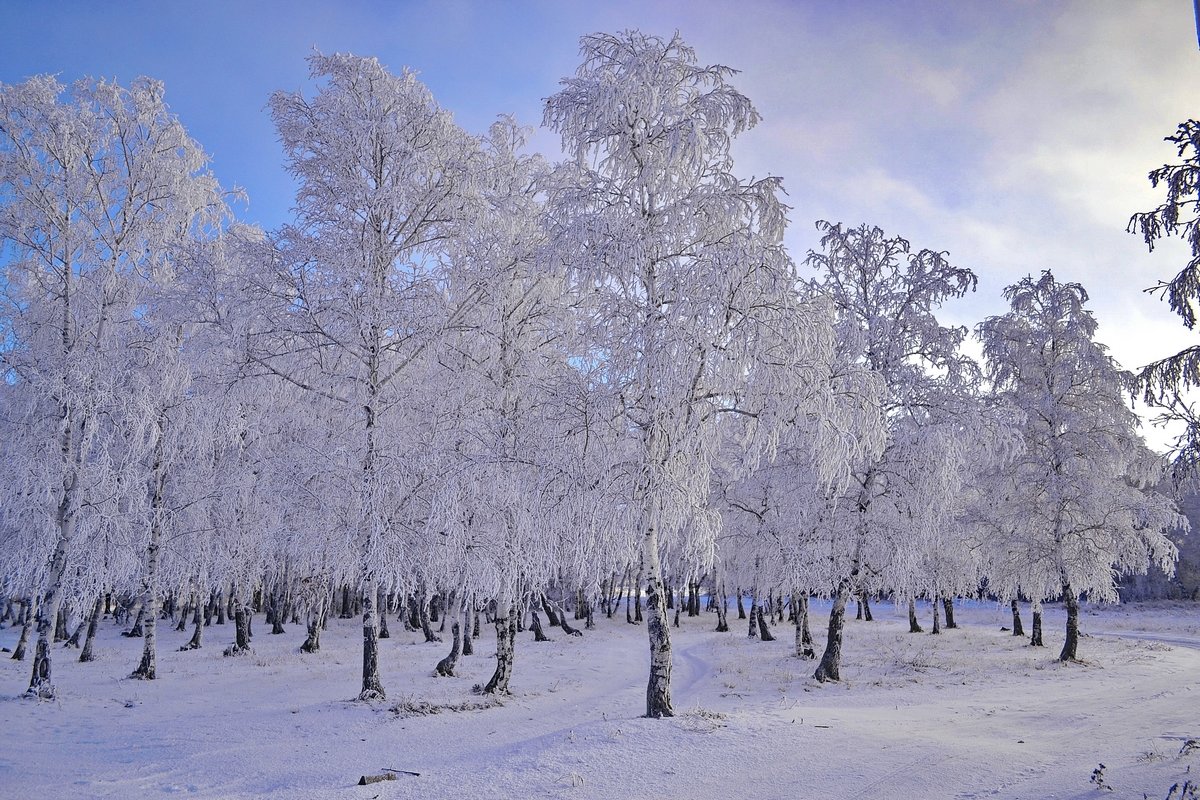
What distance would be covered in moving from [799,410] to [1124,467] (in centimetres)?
1736

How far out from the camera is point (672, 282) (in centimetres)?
1008

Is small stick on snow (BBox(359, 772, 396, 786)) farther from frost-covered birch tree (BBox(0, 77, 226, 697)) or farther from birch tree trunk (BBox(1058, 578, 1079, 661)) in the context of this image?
birch tree trunk (BBox(1058, 578, 1079, 661))

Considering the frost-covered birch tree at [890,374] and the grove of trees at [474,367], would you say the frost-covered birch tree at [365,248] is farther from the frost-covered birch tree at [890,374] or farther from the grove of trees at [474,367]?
the frost-covered birch tree at [890,374]

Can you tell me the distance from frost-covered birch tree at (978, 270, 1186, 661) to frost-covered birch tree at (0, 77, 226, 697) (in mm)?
24770

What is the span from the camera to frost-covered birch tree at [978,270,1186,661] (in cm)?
2025

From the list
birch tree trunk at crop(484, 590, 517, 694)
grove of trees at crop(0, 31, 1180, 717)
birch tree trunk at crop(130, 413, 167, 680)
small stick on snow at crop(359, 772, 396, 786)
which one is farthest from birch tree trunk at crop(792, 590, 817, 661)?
birch tree trunk at crop(130, 413, 167, 680)

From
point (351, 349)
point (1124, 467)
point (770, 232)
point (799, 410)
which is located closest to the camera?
point (799, 410)

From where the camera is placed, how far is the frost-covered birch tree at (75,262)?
13625mm

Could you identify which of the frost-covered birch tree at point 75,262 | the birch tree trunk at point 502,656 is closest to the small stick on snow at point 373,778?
the birch tree trunk at point 502,656

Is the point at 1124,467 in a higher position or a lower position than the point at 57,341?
lower

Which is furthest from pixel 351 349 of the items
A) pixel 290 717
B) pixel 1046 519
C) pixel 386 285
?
pixel 1046 519

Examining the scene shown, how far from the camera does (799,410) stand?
9.74 meters

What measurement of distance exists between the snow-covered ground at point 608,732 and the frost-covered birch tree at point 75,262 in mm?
4221

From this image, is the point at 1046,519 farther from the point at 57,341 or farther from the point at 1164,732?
the point at 57,341
